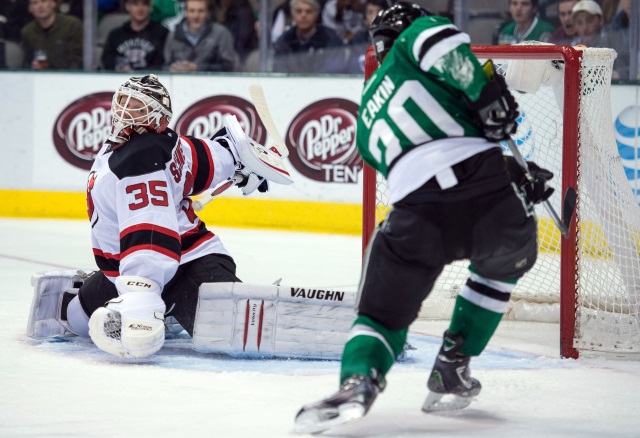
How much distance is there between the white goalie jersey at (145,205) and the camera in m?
3.25

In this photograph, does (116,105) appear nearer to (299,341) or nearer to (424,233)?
(299,341)

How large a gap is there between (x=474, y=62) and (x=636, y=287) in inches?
61.1

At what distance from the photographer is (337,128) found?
6.49 m

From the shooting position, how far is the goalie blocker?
331 cm

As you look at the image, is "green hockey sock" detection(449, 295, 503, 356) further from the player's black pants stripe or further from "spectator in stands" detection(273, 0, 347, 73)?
"spectator in stands" detection(273, 0, 347, 73)

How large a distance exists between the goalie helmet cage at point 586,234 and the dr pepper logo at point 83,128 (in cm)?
315

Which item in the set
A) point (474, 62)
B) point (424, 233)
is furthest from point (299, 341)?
point (474, 62)

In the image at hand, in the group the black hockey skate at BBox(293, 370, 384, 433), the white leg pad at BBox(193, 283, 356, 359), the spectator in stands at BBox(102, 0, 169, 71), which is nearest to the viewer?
the black hockey skate at BBox(293, 370, 384, 433)

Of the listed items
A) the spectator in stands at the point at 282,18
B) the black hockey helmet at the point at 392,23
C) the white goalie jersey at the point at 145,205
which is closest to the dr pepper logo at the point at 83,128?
the spectator in stands at the point at 282,18

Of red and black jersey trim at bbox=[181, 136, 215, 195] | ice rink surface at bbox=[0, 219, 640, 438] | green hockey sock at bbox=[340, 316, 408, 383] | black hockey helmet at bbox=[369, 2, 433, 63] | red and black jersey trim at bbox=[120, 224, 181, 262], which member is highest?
black hockey helmet at bbox=[369, 2, 433, 63]

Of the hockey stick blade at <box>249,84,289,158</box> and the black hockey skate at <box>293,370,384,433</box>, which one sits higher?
the hockey stick blade at <box>249,84,289,158</box>

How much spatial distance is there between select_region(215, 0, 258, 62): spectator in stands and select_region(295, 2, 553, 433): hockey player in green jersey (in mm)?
4331

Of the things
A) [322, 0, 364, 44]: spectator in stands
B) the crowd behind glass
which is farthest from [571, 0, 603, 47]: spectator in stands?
[322, 0, 364, 44]: spectator in stands

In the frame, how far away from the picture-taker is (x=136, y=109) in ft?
11.0
